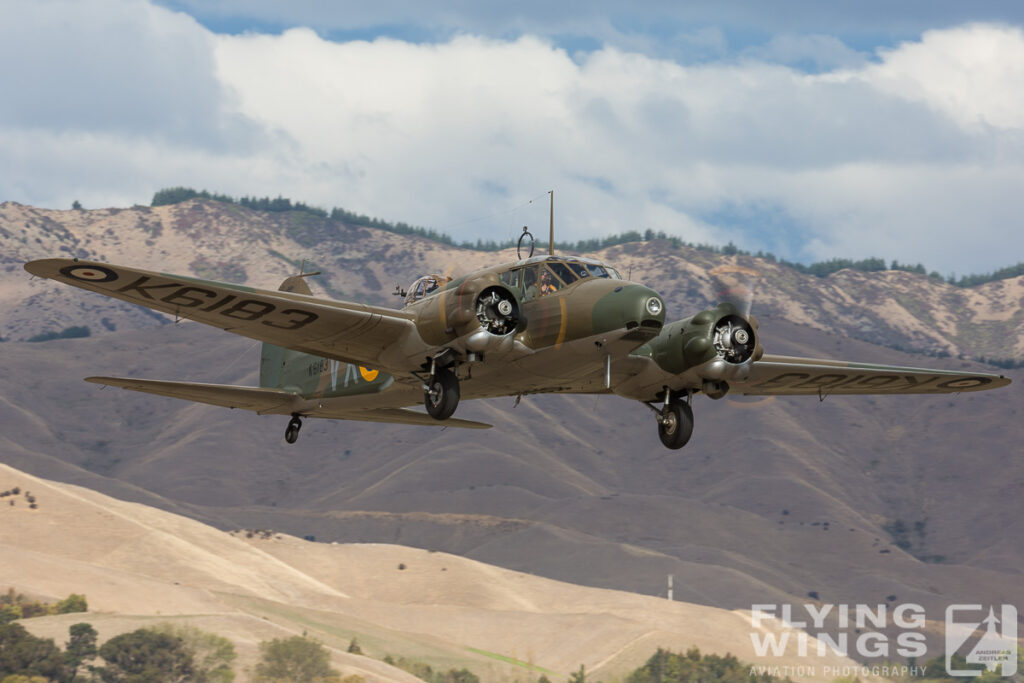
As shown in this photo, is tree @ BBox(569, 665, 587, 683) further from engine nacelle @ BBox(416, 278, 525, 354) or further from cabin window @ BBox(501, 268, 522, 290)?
engine nacelle @ BBox(416, 278, 525, 354)

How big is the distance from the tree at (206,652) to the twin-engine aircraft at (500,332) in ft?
Result: 240

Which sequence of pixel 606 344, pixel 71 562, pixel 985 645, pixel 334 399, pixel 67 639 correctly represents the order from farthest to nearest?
pixel 985 645, pixel 71 562, pixel 67 639, pixel 334 399, pixel 606 344

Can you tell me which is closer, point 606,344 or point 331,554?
point 606,344

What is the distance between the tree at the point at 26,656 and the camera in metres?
95.9

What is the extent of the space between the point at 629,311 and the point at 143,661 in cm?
8347

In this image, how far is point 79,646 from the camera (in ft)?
325

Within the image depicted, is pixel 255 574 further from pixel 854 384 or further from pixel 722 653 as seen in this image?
pixel 854 384

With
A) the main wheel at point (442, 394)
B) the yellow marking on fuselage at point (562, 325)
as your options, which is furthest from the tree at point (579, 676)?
the yellow marking on fuselage at point (562, 325)

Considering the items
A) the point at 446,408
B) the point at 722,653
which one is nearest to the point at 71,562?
the point at 722,653

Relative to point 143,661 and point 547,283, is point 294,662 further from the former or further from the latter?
point 547,283

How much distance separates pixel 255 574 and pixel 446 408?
455 feet

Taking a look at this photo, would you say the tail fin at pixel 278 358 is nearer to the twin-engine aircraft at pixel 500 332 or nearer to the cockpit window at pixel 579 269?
the twin-engine aircraft at pixel 500 332

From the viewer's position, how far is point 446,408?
28.3m

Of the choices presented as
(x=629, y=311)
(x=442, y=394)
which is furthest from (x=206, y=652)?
(x=629, y=311)
